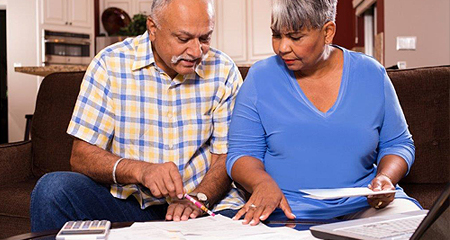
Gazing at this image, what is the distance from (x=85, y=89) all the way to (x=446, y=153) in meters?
1.46

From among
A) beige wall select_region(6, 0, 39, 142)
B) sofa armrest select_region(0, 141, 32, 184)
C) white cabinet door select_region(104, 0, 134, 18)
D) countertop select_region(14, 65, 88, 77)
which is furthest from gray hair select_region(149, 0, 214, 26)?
white cabinet door select_region(104, 0, 134, 18)

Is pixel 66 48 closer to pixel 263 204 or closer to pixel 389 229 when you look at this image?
pixel 263 204

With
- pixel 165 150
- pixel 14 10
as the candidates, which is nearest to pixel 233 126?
pixel 165 150

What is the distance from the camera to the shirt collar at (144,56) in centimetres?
175

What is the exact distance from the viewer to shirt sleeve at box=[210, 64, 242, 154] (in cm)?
180

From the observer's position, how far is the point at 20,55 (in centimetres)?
759

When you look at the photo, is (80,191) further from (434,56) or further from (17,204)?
(434,56)

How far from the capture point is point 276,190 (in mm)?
1468

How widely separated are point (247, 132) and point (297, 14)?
359 mm

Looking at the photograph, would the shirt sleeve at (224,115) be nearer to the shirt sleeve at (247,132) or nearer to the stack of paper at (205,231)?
the shirt sleeve at (247,132)

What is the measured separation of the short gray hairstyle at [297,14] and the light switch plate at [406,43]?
4063 mm

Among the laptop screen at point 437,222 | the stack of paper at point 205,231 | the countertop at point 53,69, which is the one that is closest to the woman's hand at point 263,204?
the stack of paper at point 205,231

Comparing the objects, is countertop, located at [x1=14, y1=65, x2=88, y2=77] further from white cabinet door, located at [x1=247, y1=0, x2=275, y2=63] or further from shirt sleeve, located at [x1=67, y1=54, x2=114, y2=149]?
shirt sleeve, located at [x1=67, y1=54, x2=114, y2=149]

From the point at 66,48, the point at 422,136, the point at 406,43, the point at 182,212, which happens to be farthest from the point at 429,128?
the point at 66,48
